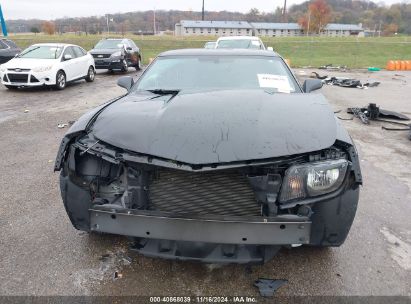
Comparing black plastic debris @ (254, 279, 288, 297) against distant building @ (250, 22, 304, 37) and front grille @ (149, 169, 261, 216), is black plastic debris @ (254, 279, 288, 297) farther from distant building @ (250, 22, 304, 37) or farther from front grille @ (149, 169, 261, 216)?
distant building @ (250, 22, 304, 37)

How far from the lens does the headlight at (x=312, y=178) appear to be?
2277mm

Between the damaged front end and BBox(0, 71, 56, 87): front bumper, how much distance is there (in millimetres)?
9407

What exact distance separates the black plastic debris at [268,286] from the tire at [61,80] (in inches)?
412

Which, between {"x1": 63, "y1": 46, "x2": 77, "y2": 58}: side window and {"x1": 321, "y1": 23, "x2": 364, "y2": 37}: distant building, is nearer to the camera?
{"x1": 63, "y1": 46, "x2": 77, "y2": 58}: side window

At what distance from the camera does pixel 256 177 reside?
2.27m

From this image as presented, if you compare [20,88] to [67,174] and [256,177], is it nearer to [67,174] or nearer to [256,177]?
[67,174]

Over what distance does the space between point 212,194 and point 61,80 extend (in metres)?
10.6

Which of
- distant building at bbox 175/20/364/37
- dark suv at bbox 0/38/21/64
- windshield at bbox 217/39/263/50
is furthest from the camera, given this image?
distant building at bbox 175/20/364/37

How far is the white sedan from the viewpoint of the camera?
1065 centimetres

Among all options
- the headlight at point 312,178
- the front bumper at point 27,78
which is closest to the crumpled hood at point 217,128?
the headlight at point 312,178

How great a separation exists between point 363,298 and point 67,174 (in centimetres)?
231

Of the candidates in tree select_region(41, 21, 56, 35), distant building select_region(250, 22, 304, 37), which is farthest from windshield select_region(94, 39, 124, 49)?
distant building select_region(250, 22, 304, 37)

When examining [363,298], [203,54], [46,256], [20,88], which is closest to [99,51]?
[20,88]

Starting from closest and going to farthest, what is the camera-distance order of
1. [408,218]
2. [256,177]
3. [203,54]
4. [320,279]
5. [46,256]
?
[256,177]
[320,279]
[46,256]
[408,218]
[203,54]
